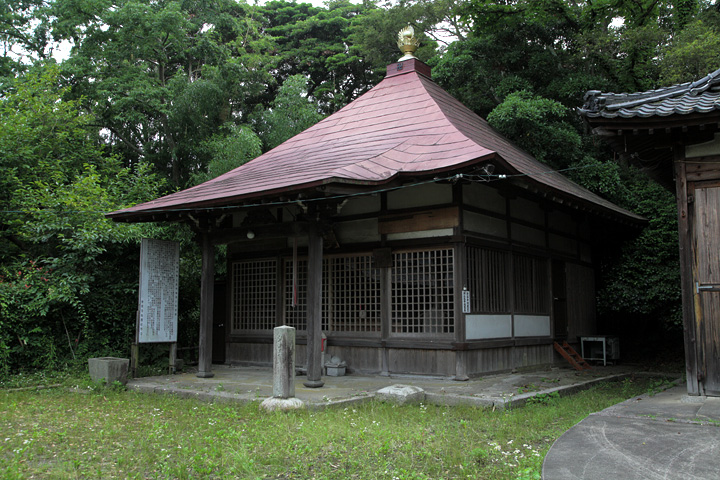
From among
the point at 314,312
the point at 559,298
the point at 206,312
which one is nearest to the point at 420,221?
the point at 314,312

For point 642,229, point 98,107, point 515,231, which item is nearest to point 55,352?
point 515,231

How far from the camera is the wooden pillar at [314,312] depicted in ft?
29.0

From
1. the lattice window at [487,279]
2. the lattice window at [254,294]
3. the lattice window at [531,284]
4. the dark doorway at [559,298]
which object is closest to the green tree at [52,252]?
the lattice window at [254,294]

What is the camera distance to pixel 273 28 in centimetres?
2903

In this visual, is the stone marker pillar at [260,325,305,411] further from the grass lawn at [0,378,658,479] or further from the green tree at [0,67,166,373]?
the green tree at [0,67,166,373]

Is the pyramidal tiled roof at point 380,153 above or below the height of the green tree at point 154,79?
below

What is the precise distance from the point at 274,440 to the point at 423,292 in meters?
4.93

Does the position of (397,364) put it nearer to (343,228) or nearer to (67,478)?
(343,228)

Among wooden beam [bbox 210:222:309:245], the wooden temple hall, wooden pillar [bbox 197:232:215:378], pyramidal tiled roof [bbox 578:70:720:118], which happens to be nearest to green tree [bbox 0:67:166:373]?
the wooden temple hall

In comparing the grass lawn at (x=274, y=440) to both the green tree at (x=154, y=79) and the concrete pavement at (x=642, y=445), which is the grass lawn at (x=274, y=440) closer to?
the concrete pavement at (x=642, y=445)

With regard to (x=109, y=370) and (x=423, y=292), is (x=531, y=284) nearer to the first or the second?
(x=423, y=292)

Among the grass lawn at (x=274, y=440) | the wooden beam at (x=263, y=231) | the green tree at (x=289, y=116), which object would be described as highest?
the green tree at (x=289, y=116)

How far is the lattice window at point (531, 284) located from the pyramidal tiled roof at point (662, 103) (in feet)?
14.9

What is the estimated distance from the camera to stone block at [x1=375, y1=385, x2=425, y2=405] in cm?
788
